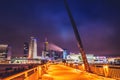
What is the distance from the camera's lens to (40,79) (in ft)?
50.7

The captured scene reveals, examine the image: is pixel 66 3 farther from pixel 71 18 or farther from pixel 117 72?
pixel 117 72

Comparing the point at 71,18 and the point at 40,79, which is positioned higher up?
the point at 71,18

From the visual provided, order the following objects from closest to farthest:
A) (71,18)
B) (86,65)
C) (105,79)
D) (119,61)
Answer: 1. (105,79)
2. (86,65)
3. (71,18)
4. (119,61)

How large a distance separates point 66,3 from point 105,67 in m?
17.7

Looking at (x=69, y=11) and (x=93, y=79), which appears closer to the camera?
(x=93, y=79)

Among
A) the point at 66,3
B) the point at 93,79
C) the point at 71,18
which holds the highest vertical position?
the point at 66,3

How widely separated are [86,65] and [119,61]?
16144 cm

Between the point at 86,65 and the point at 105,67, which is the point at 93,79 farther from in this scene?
the point at 86,65

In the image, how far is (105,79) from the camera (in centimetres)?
1471

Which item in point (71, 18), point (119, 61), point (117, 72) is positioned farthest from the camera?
point (119, 61)

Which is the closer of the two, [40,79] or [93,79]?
[40,79]

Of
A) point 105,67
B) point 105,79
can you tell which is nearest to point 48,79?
point 105,79

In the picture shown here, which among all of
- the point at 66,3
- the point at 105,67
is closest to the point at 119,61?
the point at 66,3

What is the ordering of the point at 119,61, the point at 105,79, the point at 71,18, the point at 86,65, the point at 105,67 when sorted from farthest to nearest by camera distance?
the point at 119,61, the point at 71,18, the point at 86,65, the point at 105,67, the point at 105,79
